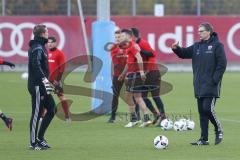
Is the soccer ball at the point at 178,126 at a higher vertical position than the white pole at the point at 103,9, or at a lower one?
lower

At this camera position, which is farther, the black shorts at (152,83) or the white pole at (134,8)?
the white pole at (134,8)

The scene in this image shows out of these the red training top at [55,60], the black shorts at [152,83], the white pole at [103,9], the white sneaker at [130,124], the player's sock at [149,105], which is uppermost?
the white pole at [103,9]

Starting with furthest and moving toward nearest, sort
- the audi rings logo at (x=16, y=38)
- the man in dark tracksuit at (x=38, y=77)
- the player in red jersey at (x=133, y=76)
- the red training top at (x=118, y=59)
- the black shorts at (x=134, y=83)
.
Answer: the audi rings logo at (x=16, y=38) → the red training top at (x=118, y=59) → the black shorts at (x=134, y=83) → the player in red jersey at (x=133, y=76) → the man in dark tracksuit at (x=38, y=77)

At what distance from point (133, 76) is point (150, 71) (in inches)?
17.9

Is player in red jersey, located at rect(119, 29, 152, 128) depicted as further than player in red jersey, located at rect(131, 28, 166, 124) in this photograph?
No

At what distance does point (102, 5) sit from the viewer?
78.3 ft

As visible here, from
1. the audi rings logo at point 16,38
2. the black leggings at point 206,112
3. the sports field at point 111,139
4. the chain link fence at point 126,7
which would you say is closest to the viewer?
the sports field at point 111,139

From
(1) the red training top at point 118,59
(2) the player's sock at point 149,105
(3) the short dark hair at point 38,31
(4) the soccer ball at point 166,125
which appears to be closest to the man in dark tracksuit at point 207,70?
(3) the short dark hair at point 38,31

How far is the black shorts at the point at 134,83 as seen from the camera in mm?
20641

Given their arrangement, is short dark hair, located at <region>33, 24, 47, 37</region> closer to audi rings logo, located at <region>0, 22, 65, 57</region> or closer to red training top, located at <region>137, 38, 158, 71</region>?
red training top, located at <region>137, 38, 158, 71</region>

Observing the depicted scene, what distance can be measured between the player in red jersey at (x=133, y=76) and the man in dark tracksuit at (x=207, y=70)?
3.74 metres

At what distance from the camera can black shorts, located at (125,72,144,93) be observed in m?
20.6

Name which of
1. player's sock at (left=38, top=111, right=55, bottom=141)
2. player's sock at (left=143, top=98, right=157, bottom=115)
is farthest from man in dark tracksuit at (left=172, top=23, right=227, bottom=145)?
player's sock at (left=143, top=98, right=157, bottom=115)

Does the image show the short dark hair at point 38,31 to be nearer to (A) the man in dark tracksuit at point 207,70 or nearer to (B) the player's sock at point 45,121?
(B) the player's sock at point 45,121
